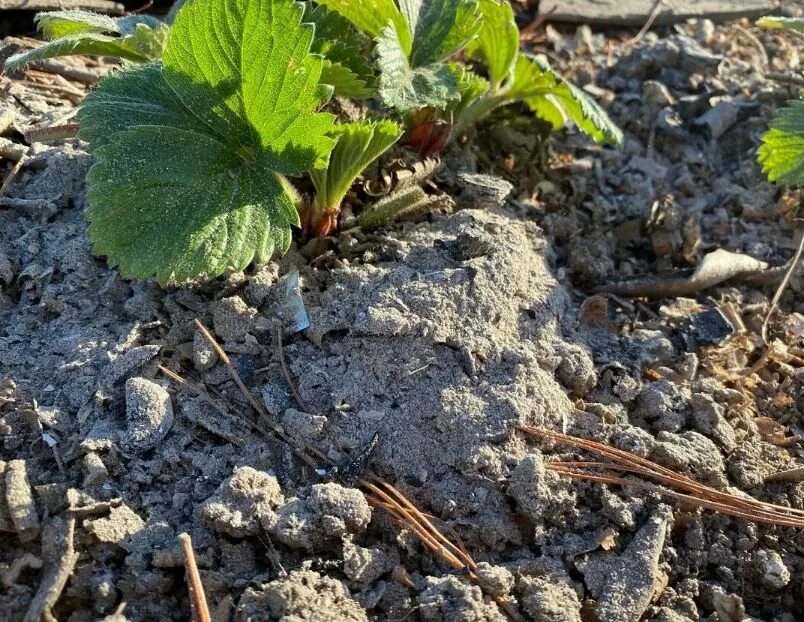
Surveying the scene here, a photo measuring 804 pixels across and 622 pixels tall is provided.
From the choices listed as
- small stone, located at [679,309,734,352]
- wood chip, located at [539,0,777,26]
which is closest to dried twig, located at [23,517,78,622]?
small stone, located at [679,309,734,352]

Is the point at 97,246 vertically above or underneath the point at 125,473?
above

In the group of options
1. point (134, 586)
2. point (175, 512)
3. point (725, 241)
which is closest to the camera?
point (134, 586)

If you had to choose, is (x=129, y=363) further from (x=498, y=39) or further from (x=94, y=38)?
(x=498, y=39)

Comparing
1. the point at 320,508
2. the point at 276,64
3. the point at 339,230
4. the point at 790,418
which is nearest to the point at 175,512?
the point at 320,508

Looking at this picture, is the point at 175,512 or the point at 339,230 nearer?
the point at 175,512

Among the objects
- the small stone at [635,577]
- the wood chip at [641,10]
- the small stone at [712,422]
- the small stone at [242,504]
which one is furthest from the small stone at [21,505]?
the wood chip at [641,10]

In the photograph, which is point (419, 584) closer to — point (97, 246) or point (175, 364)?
point (175, 364)

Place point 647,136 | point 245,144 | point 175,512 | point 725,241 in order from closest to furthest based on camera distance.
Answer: point 175,512
point 245,144
point 725,241
point 647,136

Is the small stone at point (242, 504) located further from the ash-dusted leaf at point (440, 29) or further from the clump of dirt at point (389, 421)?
the ash-dusted leaf at point (440, 29)
